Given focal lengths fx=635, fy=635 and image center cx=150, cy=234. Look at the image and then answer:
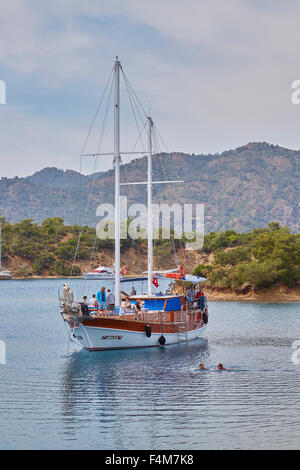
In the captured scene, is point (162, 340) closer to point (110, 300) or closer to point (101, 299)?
point (110, 300)

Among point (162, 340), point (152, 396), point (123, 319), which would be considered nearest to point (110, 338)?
point (123, 319)

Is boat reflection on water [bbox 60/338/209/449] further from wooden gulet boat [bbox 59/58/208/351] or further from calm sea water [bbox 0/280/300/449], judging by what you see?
wooden gulet boat [bbox 59/58/208/351]

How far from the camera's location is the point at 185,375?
27375mm

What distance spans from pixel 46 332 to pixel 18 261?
94.1 meters

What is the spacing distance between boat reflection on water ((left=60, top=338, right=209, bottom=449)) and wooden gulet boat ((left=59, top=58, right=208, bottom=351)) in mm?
713

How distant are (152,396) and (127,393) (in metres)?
1.10

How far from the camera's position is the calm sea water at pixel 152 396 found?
18.8 meters

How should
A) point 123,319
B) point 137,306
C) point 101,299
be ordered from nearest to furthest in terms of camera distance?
point 123,319 < point 137,306 < point 101,299

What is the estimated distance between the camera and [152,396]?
23.4 metres

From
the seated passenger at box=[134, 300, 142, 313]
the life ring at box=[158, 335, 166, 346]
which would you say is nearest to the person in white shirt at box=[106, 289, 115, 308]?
the seated passenger at box=[134, 300, 142, 313]

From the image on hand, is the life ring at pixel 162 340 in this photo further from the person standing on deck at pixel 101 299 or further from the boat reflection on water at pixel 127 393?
the person standing on deck at pixel 101 299

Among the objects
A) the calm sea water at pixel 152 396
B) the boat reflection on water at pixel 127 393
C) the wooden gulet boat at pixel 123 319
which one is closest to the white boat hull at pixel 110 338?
the wooden gulet boat at pixel 123 319
